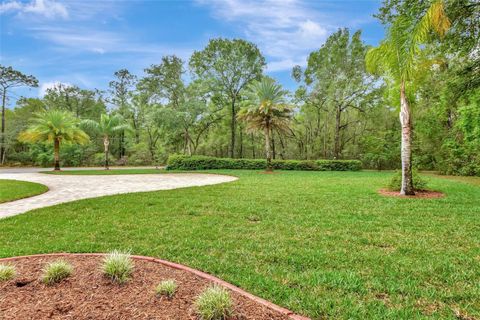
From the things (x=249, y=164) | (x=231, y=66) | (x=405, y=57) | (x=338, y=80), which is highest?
(x=231, y=66)

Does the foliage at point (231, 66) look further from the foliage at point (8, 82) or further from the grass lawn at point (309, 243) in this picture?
the grass lawn at point (309, 243)

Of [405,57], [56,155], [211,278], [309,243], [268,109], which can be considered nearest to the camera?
[211,278]

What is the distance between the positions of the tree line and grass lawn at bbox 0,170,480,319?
10.5 meters

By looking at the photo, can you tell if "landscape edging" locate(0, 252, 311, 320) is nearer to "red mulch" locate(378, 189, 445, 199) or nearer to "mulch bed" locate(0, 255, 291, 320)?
"mulch bed" locate(0, 255, 291, 320)

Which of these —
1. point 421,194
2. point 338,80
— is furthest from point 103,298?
point 338,80

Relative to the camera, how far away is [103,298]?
88.9 inches

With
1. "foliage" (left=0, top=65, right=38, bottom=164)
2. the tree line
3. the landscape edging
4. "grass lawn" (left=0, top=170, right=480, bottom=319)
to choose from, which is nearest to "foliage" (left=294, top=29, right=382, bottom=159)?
the tree line

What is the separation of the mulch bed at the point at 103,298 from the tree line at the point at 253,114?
14.3 metres

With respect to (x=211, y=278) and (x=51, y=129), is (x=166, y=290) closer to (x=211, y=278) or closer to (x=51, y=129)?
(x=211, y=278)

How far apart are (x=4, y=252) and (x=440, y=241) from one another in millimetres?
5804

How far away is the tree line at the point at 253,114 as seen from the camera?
1784 cm

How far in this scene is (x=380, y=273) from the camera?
2863mm

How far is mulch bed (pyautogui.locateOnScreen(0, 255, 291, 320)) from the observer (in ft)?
6.65

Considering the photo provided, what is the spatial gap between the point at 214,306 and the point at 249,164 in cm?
1969
